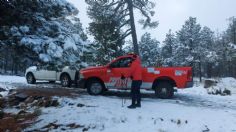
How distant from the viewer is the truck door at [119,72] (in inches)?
683

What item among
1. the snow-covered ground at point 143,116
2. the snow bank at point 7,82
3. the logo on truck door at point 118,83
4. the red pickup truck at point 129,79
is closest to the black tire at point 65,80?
the snow bank at point 7,82

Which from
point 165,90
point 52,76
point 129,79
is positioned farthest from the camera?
point 52,76

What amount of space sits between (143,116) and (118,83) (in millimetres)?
4944

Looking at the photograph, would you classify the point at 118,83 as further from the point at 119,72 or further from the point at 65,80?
the point at 65,80

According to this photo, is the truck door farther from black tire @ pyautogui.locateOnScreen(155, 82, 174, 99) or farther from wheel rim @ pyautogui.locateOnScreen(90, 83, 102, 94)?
black tire @ pyautogui.locateOnScreen(155, 82, 174, 99)

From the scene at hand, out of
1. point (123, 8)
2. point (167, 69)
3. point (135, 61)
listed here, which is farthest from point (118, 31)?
point (135, 61)

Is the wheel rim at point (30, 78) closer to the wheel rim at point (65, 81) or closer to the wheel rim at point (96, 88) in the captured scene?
the wheel rim at point (65, 81)

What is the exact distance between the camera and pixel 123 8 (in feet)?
97.2

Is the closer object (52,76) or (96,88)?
(96,88)

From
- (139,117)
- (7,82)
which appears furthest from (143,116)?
(7,82)

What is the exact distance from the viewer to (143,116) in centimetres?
1266

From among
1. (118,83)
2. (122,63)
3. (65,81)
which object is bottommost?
(118,83)

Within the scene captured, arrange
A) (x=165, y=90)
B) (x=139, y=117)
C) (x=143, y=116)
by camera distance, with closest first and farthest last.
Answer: (x=139, y=117)
(x=143, y=116)
(x=165, y=90)

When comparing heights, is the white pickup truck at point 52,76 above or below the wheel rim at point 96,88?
above
